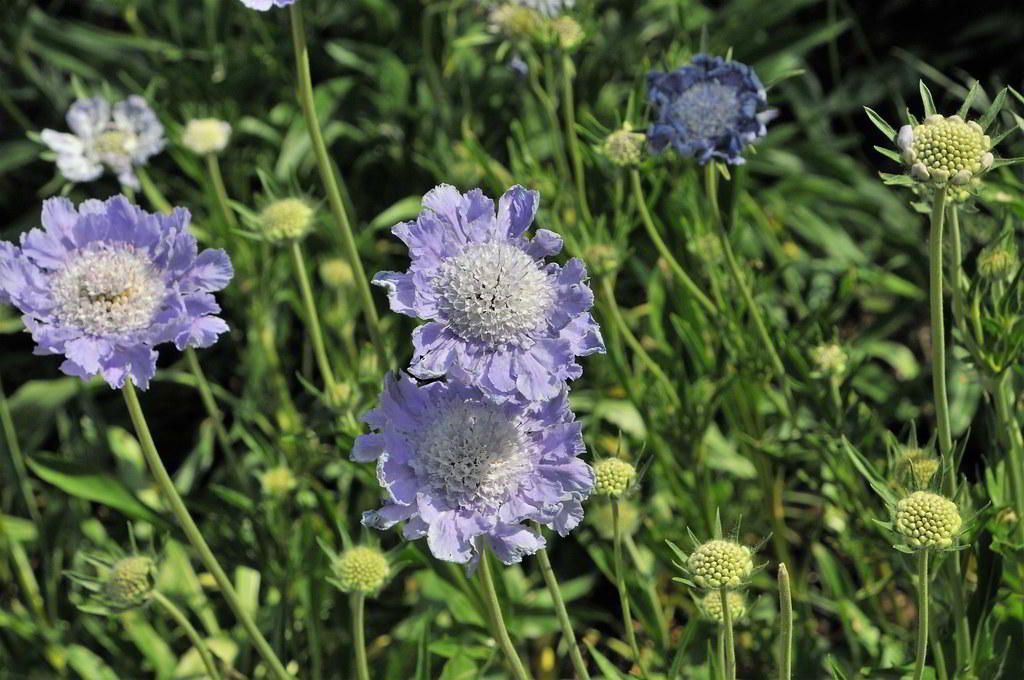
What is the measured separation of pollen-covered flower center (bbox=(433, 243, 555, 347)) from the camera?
1.34 m

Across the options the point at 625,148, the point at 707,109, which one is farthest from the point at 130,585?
the point at 707,109

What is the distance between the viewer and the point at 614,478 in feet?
5.11

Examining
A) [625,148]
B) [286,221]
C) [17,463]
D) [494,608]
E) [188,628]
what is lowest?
[17,463]

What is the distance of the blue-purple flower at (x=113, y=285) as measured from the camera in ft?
4.70

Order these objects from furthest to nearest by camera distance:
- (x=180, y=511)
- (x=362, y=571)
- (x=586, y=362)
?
(x=586, y=362), (x=362, y=571), (x=180, y=511)

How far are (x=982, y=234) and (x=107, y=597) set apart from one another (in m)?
1.78

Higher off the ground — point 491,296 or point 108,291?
point 491,296

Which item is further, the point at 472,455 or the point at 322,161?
the point at 322,161

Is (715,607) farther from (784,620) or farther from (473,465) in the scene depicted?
(473,465)

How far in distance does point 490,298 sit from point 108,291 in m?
0.52

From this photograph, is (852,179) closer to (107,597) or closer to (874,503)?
(874,503)

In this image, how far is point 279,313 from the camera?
2.78m

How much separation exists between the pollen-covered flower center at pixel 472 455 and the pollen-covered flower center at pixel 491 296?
0.10 meters

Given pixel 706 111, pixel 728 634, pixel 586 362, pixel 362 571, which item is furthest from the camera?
pixel 586 362
